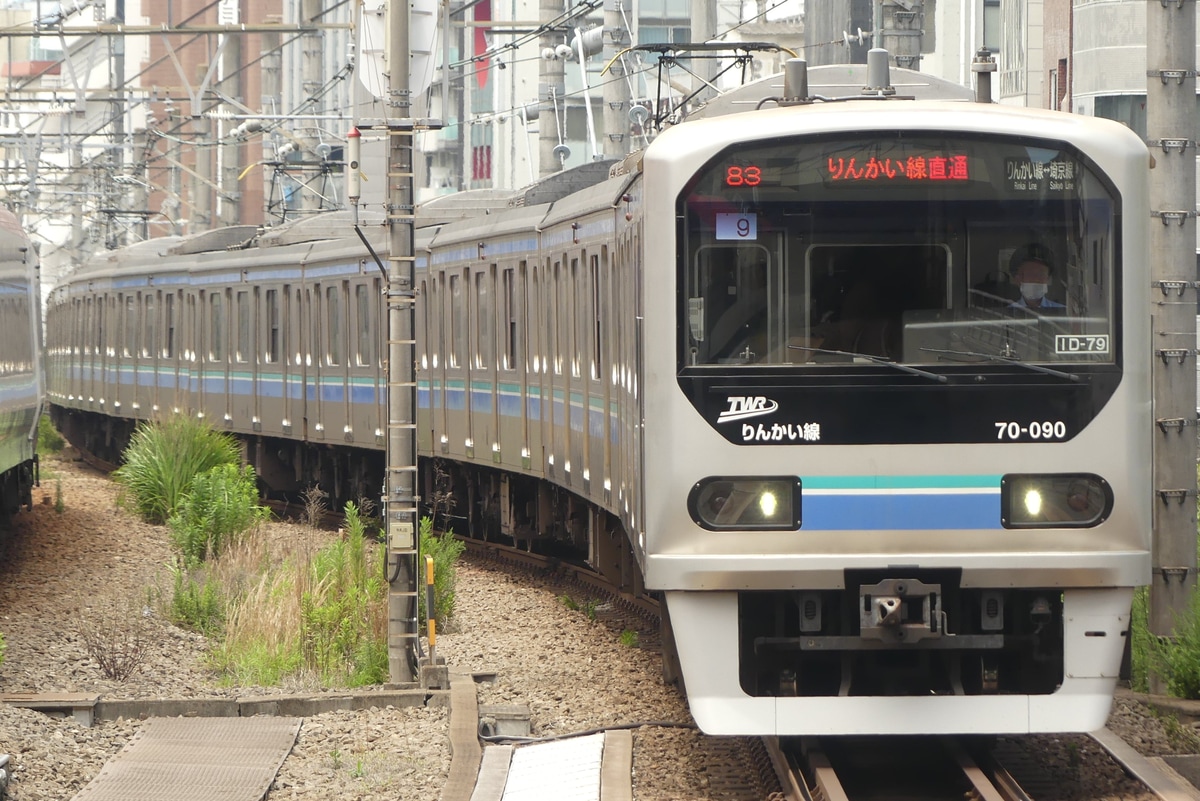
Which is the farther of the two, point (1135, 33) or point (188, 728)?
point (1135, 33)

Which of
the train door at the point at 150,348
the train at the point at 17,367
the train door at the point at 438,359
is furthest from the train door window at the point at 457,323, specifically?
the train door at the point at 150,348

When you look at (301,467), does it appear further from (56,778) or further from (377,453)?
(56,778)

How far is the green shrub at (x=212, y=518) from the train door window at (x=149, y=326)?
31.0ft

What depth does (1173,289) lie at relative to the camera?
364 inches

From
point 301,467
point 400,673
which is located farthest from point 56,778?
point 301,467

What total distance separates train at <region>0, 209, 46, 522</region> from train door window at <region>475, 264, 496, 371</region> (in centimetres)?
389

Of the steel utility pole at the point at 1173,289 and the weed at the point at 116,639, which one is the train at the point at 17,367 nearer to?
the weed at the point at 116,639

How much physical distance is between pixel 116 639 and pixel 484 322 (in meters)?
5.32

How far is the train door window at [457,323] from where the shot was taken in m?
17.4

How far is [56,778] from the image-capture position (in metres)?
8.20

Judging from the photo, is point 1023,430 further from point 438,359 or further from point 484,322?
point 438,359

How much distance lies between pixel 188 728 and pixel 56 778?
119 cm

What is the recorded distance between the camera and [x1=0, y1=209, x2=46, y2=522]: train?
56.0ft

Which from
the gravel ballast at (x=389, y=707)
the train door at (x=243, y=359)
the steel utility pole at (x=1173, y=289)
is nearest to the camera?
the gravel ballast at (x=389, y=707)
